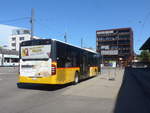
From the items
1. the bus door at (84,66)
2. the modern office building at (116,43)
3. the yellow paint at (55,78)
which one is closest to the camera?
the yellow paint at (55,78)

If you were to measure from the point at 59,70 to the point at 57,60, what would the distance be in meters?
0.61

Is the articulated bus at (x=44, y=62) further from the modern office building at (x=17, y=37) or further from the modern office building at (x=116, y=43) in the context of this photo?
the modern office building at (x=116, y=43)

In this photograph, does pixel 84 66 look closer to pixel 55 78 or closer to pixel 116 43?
pixel 55 78

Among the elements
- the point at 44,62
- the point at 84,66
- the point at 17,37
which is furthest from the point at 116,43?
the point at 44,62

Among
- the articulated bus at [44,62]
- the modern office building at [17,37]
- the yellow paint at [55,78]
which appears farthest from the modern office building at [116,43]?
the articulated bus at [44,62]

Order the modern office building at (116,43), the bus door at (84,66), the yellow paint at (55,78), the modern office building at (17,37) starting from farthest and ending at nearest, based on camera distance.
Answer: the modern office building at (116,43) → the modern office building at (17,37) → the bus door at (84,66) → the yellow paint at (55,78)

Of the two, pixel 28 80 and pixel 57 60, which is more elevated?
pixel 57 60

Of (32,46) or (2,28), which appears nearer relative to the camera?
(32,46)

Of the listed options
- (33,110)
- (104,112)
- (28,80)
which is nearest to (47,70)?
(28,80)

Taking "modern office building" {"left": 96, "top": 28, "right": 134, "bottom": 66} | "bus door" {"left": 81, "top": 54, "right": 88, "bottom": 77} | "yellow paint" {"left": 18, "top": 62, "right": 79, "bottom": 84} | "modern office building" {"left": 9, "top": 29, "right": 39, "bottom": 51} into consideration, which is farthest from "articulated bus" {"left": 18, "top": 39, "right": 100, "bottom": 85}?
"modern office building" {"left": 96, "top": 28, "right": 134, "bottom": 66}

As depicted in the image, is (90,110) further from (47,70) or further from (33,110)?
(47,70)

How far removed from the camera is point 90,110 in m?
6.83

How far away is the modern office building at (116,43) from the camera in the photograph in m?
104

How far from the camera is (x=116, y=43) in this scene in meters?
Result: 109
